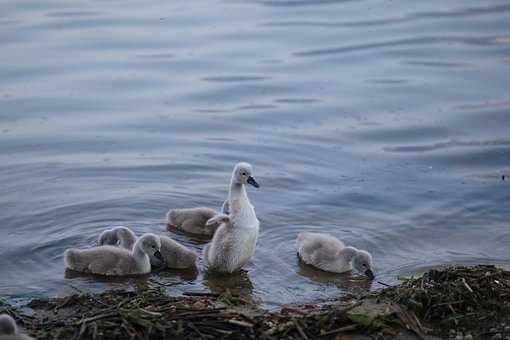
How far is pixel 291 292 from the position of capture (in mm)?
9070

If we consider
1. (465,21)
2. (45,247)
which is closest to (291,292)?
(45,247)

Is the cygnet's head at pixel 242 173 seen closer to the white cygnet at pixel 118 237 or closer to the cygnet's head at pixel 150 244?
the cygnet's head at pixel 150 244

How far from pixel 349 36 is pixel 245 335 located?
39.9ft

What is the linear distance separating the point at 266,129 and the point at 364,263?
4734 mm

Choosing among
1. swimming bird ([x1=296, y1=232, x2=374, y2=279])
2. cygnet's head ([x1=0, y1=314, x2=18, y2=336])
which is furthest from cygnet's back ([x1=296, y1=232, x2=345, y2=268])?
cygnet's head ([x1=0, y1=314, x2=18, y2=336])

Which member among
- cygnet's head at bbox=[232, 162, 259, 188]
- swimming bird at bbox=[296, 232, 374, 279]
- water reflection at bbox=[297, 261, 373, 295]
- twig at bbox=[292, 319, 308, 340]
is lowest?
water reflection at bbox=[297, 261, 373, 295]

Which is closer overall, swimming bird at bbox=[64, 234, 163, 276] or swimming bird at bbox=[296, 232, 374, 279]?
swimming bird at bbox=[64, 234, 163, 276]

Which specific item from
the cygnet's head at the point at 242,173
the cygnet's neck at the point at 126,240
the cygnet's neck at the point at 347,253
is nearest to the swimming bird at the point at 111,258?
the cygnet's neck at the point at 126,240

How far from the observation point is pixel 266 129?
1394cm

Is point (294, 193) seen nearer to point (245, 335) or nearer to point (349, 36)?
point (245, 335)

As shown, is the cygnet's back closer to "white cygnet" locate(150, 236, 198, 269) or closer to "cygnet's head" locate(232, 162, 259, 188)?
"cygnet's head" locate(232, 162, 259, 188)

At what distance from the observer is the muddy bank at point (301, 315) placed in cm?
711

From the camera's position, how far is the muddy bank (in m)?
7.11

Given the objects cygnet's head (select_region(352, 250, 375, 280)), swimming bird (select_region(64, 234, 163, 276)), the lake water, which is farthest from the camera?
the lake water
